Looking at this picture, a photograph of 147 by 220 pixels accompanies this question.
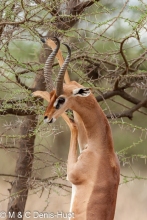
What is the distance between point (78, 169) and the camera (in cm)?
199

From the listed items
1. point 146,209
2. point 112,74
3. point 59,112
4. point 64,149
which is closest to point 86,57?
point 112,74

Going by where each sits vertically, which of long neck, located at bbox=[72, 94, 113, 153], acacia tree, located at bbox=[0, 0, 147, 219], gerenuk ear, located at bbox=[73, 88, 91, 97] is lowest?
long neck, located at bbox=[72, 94, 113, 153]

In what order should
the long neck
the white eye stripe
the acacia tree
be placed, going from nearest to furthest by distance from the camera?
the white eye stripe < the long neck < the acacia tree

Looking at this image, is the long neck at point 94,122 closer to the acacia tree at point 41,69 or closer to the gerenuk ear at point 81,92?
the gerenuk ear at point 81,92

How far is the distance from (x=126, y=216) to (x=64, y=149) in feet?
3.33

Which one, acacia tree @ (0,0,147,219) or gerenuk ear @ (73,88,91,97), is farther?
acacia tree @ (0,0,147,219)

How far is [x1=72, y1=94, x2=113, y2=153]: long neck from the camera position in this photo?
1899 mm

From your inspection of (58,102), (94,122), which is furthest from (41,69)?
(58,102)

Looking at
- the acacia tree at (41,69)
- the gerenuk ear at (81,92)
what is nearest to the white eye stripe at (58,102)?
the gerenuk ear at (81,92)

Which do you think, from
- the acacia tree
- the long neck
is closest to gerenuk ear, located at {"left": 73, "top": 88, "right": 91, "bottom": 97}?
the long neck

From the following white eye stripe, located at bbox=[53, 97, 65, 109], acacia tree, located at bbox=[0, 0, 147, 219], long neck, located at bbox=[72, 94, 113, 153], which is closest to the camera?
white eye stripe, located at bbox=[53, 97, 65, 109]

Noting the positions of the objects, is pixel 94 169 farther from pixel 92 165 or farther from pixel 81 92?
pixel 81 92

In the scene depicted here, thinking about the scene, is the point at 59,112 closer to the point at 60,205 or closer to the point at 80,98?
the point at 80,98

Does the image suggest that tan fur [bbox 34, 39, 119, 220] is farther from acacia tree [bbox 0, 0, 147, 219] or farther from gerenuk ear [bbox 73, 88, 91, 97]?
acacia tree [bbox 0, 0, 147, 219]
